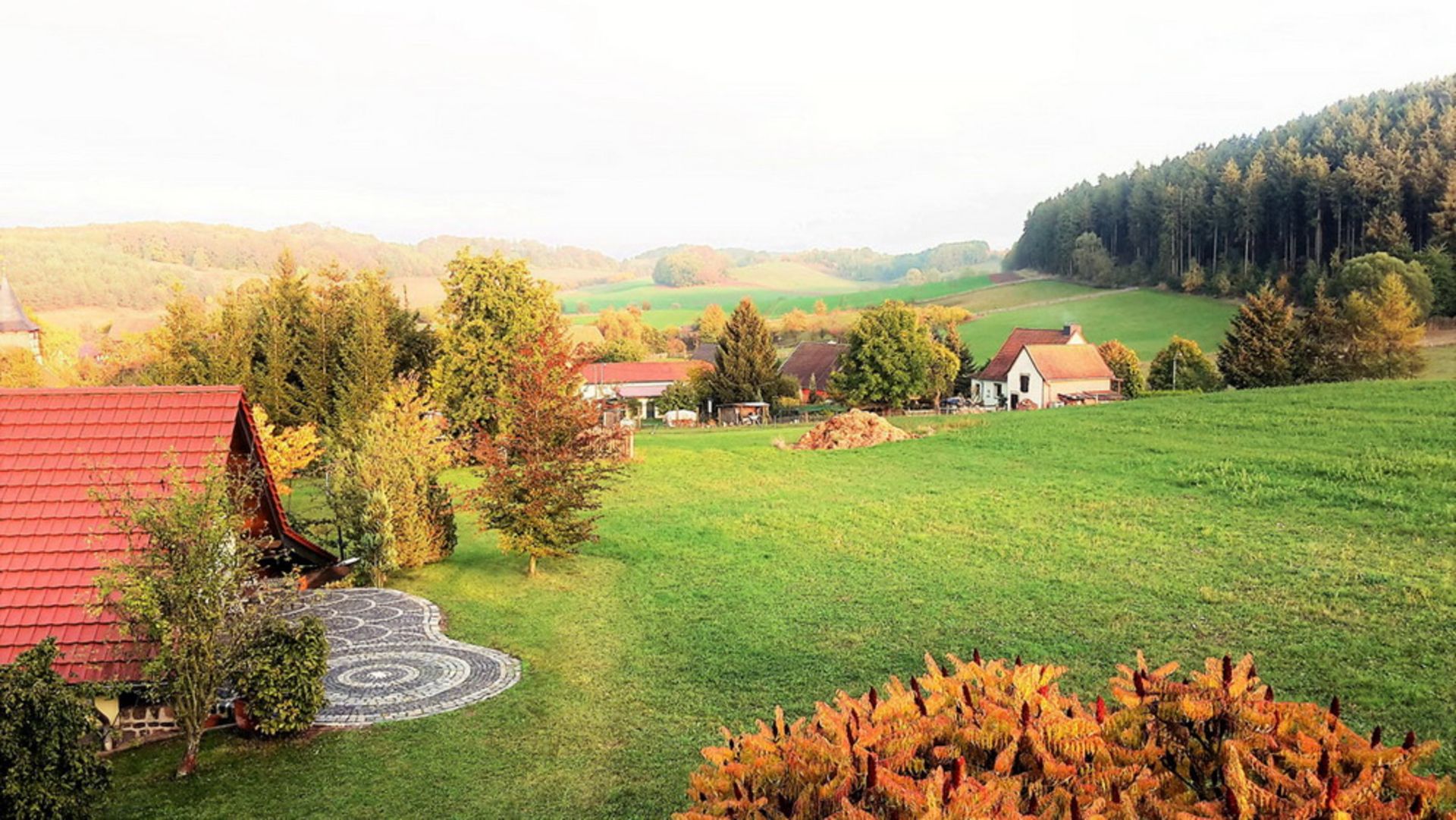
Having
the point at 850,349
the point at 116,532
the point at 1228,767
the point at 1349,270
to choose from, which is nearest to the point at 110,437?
the point at 116,532

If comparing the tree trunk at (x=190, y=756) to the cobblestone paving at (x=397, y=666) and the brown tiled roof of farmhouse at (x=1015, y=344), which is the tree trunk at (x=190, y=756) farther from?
the brown tiled roof of farmhouse at (x=1015, y=344)

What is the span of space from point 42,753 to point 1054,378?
54311mm

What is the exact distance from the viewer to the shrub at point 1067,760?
305cm

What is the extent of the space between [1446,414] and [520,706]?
25297 millimetres

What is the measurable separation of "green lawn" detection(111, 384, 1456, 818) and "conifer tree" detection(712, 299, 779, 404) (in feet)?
102

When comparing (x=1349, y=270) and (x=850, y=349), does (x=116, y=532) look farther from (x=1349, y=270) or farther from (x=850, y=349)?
(x=1349, y=270)

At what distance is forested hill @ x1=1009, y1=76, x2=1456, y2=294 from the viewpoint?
225 ft

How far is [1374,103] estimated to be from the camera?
83.4m

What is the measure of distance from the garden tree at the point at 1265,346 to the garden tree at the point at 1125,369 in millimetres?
8956

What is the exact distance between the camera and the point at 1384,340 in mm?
43594

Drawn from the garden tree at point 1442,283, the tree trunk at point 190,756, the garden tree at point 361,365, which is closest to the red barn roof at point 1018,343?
the garden tree at point 1442,283

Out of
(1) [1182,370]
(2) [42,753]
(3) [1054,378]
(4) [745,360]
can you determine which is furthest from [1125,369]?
(2) [42,753]

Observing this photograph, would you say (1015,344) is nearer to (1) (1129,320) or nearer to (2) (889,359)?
(2) (889,359)

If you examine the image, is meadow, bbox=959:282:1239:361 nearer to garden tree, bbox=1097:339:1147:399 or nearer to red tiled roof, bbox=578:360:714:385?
garden tree, bbox=1097:339:1147:399
